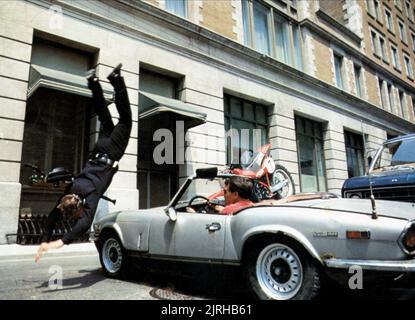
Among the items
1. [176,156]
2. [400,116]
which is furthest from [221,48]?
[400,116]

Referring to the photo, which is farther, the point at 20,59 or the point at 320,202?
the point at 20,59

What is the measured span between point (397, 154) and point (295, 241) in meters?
5.05

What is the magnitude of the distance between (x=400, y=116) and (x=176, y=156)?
20623 mm

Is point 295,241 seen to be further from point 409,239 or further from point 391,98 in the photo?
point 391,98

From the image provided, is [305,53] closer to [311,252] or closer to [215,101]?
[215,101]

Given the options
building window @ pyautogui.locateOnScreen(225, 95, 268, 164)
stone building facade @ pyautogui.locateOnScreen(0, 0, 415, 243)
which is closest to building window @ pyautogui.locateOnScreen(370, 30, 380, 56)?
stone building facade @ pyautogui.locateOnScreen(0, 0, 415, 243)

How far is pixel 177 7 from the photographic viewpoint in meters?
13.2

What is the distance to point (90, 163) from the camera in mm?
4617

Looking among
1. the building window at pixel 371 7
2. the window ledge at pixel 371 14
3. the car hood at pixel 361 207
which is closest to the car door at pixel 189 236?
the car hood at pixel 361 207

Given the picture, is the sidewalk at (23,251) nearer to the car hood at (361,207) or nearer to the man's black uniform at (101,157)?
the man's black uniform at (101,157)

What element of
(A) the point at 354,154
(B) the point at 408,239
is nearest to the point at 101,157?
(B) the point at 408,239

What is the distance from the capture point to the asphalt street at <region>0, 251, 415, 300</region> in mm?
3422

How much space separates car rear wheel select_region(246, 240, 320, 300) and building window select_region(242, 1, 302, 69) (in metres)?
14.0

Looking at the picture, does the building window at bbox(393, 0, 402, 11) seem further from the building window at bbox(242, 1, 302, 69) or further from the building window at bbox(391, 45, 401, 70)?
the building window at bbox(242, 1, 302, 69)
